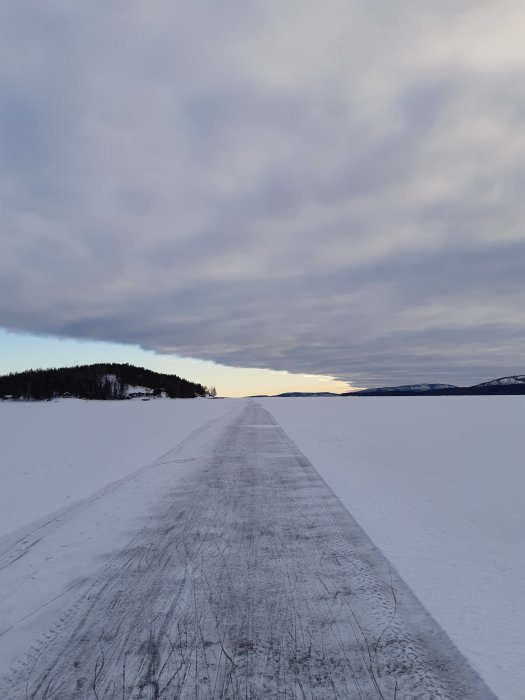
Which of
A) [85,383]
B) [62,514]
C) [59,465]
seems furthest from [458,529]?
[85,383]

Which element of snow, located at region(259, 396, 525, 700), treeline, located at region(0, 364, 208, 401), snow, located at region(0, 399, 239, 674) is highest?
treeline, located at region(0, 364, 208, 401)

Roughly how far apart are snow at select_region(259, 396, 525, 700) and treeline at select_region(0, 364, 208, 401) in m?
119

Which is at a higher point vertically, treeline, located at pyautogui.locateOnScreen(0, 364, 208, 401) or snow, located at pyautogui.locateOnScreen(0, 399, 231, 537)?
treeline, located at pyautogui.locateOnScreen(0, 364, 208, 401)

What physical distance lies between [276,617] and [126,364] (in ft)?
676

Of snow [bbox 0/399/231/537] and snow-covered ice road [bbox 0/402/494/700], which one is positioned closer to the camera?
snow-covered ice road [bbox 0/402/494/700]

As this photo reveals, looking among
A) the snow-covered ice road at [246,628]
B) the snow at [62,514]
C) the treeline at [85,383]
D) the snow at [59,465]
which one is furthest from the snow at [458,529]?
the treeline at [85,383]

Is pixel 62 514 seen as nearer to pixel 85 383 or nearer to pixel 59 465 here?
pixel 59 465

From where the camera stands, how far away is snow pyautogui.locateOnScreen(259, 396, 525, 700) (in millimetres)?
3117

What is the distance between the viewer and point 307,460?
35.4ft

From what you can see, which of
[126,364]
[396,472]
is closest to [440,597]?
[396,472]

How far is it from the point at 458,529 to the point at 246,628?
3.63 metres

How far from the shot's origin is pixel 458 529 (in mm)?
5586

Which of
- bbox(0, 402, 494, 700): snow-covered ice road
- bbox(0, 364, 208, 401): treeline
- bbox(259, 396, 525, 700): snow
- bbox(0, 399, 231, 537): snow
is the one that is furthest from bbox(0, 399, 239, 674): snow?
bbox(0, 364, 208, 401): treeline

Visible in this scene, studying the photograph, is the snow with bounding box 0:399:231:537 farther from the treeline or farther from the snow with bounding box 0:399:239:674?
the treeline
